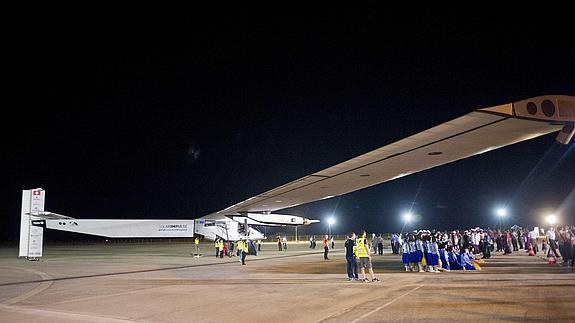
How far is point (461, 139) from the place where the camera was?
10547mm

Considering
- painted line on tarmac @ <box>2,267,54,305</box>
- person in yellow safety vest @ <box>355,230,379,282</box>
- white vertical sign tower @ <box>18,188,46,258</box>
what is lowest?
painted line on tarmac @ <box>2,267,54,305</box>

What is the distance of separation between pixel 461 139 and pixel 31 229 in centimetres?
2758

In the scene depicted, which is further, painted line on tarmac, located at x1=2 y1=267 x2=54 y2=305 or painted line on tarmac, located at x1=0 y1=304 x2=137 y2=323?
painted line on tarmac, located at x1=2 y1=267 x2=54 y2=305

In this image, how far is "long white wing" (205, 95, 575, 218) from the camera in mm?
8336

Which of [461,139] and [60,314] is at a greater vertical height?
[461,139]

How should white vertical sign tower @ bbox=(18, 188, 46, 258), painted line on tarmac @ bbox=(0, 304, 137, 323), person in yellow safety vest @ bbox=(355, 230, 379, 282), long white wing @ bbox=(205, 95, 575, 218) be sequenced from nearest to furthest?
long white wing @ bbox=(205, 95, 575, 218) < painted line on tarmac @ bbox=(0, 304, 137, 323) < person in yellow safety vest @ bbox=(355, 230, 379, 282) < white vertical sign tower @ bbox=(18, 188, 46, 258)

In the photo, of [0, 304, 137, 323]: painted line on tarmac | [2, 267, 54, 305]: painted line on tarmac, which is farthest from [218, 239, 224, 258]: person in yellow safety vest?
[0, 304, 137, 323]: painted line on tarmac

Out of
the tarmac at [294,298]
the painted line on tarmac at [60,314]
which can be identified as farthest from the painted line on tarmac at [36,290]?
the painted line on tarmac at [60,314]

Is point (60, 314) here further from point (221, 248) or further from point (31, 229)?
point (31, 229)

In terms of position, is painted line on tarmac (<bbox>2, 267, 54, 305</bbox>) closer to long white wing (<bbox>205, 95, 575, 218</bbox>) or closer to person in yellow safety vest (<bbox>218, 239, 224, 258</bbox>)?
long white wing (<bbox>205, 95, 575, 218</bbox>)

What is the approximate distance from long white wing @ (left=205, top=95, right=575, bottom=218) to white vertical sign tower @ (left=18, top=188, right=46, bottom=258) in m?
19.3

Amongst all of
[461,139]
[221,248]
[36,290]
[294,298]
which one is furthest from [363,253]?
[221,248]

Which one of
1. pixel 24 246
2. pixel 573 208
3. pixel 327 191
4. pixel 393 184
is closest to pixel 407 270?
pixel 327 191

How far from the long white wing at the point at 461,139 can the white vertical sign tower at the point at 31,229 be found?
1926 centimetres
